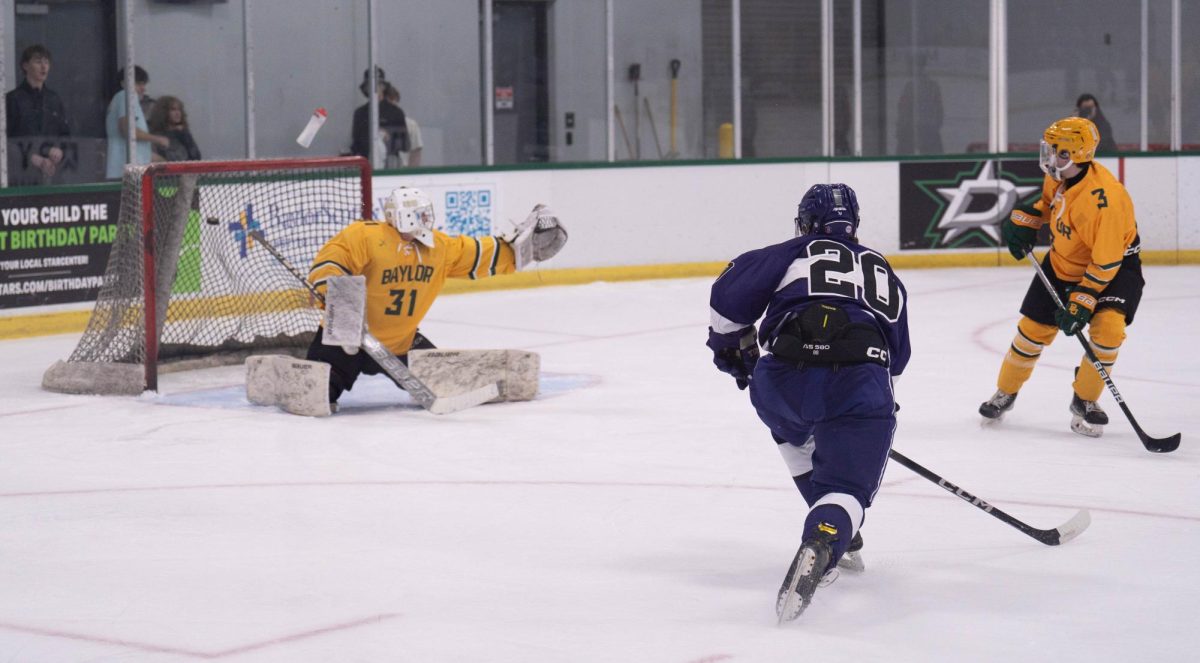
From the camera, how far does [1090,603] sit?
3.57 meters

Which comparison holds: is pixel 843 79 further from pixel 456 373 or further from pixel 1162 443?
pixel 1162 443

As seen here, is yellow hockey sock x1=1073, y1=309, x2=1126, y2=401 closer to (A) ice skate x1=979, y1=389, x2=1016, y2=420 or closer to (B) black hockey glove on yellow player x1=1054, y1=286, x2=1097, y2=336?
(B) black hockey glove on yellow player x1=1054, y1=286, x2=1097, y2=336

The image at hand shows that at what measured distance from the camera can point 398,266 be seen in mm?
6266

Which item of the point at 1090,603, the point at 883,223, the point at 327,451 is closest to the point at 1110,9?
the point at 883,223

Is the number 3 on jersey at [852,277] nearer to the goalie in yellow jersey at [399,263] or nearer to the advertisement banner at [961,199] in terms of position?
the goalie in yellow jersey at [399,263]

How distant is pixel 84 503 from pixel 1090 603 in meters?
2.79

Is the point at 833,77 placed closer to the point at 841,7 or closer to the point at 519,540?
the point at 841,7

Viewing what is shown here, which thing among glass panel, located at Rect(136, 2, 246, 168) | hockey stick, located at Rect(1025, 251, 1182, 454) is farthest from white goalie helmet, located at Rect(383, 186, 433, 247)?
glass panel, located at Rect(136, 2, 246, 168)

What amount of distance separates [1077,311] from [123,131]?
19.6 feet

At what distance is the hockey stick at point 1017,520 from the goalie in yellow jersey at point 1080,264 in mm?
1351

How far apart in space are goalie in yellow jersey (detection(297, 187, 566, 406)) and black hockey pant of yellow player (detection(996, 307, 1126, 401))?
1.85 metres

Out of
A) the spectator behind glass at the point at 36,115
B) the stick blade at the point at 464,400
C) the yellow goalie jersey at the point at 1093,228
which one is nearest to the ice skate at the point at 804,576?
the yellow goalie jersey at the point at 1093,228

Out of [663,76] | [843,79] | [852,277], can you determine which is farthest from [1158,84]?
[852,277]

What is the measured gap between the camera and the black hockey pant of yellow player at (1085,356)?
564 cm
